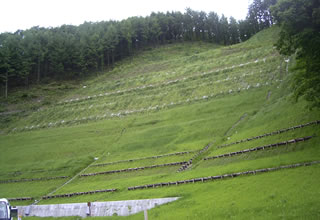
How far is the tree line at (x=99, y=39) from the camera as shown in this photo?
13475cm

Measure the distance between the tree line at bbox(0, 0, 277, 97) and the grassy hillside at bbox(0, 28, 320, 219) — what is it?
14951 mm

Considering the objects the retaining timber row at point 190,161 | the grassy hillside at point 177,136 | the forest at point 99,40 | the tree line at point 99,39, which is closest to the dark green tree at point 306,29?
the grassy hillside at point 177,136

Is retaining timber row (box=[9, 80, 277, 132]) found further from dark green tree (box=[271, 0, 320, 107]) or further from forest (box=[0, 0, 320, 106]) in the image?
dark green tree (box=[271, 0, 320, 107])

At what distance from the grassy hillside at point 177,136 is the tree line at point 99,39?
15.0 m

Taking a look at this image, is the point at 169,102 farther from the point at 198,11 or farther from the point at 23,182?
the point at 198,11

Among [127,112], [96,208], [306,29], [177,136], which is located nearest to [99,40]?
[127,112]


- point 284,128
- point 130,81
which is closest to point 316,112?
point 284,128

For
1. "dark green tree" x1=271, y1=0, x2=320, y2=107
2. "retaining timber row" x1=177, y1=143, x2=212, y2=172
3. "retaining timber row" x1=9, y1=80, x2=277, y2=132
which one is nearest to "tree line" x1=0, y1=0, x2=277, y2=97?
"retaining timber row" x1=9, y1=80, x2=277, y2=132

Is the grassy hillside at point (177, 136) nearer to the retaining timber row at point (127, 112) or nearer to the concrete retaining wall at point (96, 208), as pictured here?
the retaining timber row at point (127, 112)

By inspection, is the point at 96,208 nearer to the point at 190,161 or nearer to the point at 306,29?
the point at 190,161

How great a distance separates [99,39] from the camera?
15675 cm

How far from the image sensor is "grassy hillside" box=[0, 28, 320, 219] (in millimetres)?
25922

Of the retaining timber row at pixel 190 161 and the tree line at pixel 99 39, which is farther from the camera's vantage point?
the tree line at pixel 99 39

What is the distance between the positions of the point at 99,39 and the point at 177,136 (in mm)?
110933
